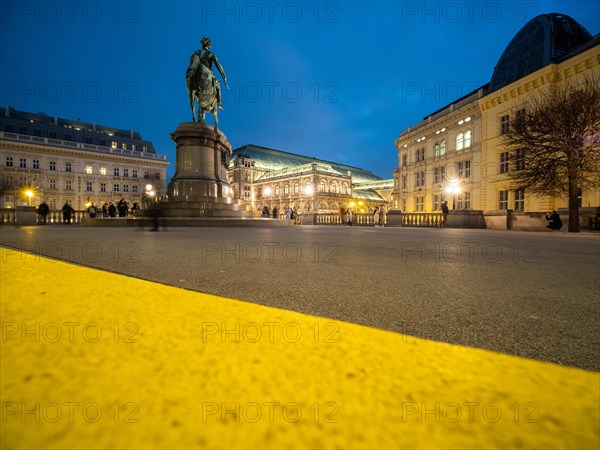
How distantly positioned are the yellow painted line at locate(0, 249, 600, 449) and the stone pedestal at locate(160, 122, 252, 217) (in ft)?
44.2

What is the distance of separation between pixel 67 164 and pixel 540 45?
66.1 m

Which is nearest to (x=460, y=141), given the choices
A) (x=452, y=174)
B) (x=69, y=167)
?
(x=452, y=174)

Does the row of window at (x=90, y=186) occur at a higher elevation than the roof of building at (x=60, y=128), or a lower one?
lower

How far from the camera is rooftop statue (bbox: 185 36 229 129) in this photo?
1439 centimetres

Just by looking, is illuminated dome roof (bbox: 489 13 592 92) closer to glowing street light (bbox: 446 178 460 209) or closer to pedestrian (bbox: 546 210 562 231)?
glowing street light (bbox: 446 178 460 209)

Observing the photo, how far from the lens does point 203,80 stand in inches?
579

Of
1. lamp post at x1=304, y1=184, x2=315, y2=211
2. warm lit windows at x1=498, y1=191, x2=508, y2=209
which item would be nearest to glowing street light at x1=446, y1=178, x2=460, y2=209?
warm lit windows at x1=498, y1=191, x2=508, y2=209

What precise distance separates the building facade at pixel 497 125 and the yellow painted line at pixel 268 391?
81.7ft

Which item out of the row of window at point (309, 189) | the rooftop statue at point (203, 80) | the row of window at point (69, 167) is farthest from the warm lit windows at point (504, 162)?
the row of window at point (69, 167)

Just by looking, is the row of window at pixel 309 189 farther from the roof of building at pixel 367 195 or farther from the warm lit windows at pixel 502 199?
A: the warm lit windows at pixel 502 199

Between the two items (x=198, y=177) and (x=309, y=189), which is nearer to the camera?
(x=198, y=177)

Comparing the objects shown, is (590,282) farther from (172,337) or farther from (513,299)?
(172,337)

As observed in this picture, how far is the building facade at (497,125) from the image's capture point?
2177cm

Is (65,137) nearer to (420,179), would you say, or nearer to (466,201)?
(420,179)
